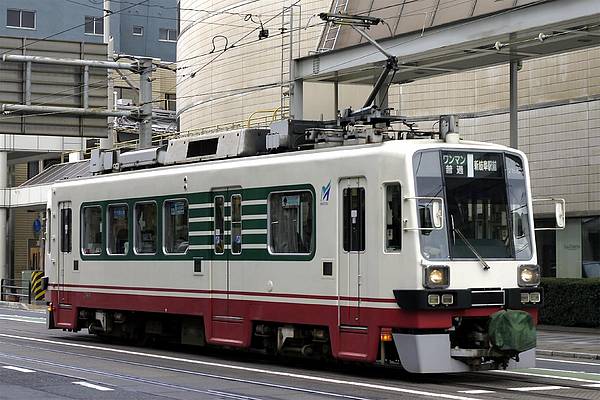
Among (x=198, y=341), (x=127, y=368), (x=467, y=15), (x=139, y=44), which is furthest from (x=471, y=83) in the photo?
(x=139, y=44)

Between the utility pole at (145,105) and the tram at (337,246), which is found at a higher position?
the utility pole at (145,105)

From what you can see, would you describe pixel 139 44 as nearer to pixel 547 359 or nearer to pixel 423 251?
pixel 547 359

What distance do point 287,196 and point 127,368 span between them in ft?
11.0

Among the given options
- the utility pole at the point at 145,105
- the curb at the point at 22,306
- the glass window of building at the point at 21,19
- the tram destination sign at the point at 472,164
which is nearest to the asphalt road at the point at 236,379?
the tram destination sign at the point at 472,164

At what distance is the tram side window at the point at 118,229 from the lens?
20938mm

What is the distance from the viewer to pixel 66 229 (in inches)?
902

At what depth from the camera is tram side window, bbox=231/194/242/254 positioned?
18125mm

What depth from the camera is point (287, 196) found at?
17.3 meters

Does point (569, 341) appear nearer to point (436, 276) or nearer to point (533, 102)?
point (533, 102)

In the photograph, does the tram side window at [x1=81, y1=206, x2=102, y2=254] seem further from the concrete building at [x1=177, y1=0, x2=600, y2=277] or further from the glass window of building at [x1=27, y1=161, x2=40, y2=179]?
the glass window of building at [x1=27, y1=161, x2=40, y2=179]

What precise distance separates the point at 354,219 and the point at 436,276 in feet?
5.02

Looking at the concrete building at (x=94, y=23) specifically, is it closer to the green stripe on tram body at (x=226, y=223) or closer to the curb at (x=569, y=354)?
the green stripe on tram body at (x=226, y=223)

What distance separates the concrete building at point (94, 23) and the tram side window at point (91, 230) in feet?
98.5

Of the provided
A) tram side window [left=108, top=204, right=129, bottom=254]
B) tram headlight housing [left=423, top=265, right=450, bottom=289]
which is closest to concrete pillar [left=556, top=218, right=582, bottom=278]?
tram side window [left=108, top=204, right=129, bottom=254]
